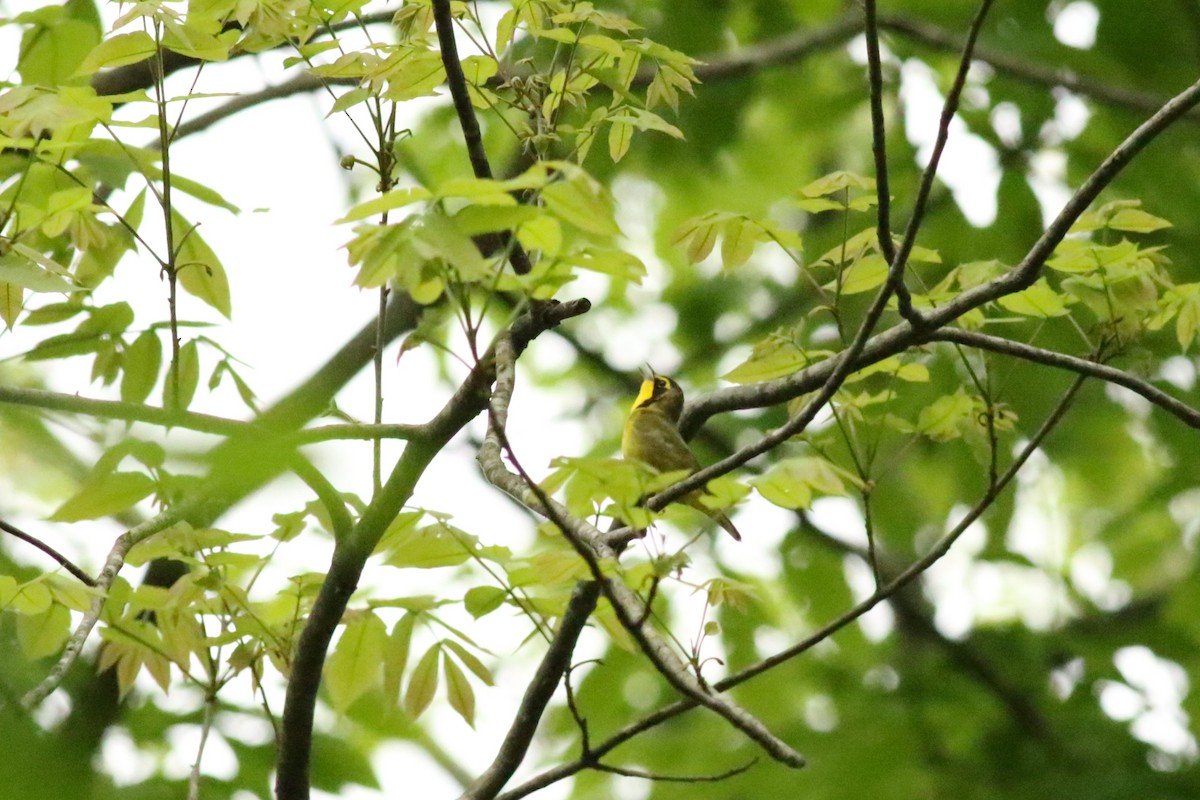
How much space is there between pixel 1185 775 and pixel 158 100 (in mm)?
5004

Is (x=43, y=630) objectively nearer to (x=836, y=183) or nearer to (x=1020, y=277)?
(x=836, y=183)

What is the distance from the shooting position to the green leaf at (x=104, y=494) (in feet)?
8.36

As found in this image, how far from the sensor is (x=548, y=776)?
256 cm

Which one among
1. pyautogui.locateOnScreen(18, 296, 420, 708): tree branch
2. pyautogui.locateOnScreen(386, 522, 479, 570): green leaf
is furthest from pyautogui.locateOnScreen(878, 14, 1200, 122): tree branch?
pyautogui.locateOnScreen(386, 522, 479, 570): green leaf

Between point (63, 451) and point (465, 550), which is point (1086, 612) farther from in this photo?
point (63, 451)

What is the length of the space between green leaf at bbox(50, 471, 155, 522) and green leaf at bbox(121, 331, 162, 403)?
0.46 m

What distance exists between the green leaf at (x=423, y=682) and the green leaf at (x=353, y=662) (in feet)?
0.34

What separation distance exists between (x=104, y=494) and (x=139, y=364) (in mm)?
527

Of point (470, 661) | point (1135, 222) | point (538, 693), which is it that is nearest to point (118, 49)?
point (470, 661)

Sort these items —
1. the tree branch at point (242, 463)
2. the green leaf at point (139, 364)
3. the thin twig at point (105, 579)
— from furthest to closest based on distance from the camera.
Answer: the green leaf at point (139, 364) → the thin twig at point (105, 579) → the tree branch at point (242, 463)

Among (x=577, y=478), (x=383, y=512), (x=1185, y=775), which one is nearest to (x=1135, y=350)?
(x=577, y=478)

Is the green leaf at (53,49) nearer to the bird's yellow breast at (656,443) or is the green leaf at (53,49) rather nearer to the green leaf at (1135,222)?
the bird's yellow breast at (656,443)

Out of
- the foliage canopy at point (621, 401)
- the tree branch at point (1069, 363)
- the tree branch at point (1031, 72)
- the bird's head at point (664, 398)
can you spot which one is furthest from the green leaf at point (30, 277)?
the tree branch at point (1031, 72)

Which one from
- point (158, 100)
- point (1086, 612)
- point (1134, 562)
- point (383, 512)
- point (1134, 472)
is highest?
point (1134, 472)
